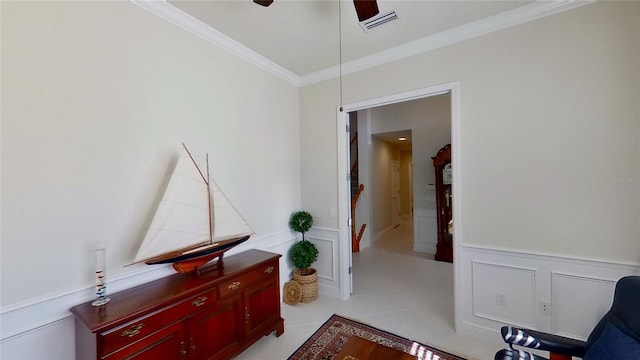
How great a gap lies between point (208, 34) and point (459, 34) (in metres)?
2.43

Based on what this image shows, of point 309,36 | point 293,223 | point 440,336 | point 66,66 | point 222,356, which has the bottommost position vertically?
point 440,336

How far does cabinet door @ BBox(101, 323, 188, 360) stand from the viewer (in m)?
1.46

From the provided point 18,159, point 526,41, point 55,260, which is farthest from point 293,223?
point 526,41

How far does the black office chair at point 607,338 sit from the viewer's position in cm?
124

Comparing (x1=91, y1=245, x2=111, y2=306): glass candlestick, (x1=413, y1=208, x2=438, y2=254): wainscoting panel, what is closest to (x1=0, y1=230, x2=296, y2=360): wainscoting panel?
(x1=91, y1=245, x2=111, y2=306): glass candlestick

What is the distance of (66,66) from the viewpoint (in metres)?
1.58

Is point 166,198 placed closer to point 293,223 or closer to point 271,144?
point 271,144

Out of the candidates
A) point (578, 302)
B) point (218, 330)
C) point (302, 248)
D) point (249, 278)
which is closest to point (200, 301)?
point (218, 330)

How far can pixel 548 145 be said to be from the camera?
2082mm

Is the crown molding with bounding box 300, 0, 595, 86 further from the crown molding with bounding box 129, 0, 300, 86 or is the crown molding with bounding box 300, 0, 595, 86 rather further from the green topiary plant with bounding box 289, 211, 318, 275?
the green topiary plant with bounding box 289, 211, 318, 275

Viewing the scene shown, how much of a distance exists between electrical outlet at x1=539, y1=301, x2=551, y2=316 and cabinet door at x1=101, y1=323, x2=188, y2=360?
2863 mm

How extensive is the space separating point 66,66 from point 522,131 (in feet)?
11.4

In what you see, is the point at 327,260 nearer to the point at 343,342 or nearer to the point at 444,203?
the point at 343,342

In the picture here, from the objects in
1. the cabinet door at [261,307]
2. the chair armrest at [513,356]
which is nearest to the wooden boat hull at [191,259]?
the cabinet door at [261,307]
